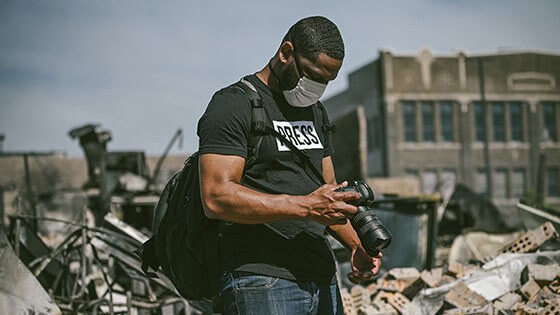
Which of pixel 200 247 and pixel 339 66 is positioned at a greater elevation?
pixel 339 66

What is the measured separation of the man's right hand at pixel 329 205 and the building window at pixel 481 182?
3874cm

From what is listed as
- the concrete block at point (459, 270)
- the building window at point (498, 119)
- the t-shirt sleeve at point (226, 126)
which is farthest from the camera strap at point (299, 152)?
the building window at point (498, 119)

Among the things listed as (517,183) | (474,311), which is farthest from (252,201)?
(517,183)

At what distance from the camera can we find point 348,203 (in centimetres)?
250

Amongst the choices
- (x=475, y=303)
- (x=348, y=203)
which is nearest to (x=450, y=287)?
(x=475, y=303)

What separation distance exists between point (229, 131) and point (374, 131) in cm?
3855

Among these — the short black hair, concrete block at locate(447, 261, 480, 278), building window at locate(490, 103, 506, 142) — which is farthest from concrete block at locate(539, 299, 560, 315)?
building window at locate(490, 103, 506, 142)

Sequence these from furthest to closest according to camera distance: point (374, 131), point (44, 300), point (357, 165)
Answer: point (374, 131), point (357, 165), point (44, 300)

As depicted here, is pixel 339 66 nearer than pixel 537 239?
Yes

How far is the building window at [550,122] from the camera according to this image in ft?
133

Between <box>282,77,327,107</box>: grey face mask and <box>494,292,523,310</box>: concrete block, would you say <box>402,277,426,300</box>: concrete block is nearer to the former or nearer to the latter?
<box>494,292,523,310</box>: concrete block

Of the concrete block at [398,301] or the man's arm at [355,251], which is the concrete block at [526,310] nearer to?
the concrete block at [398,301]

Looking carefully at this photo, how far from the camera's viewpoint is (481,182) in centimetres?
3984

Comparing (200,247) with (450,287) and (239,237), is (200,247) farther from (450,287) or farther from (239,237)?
(450,287)
